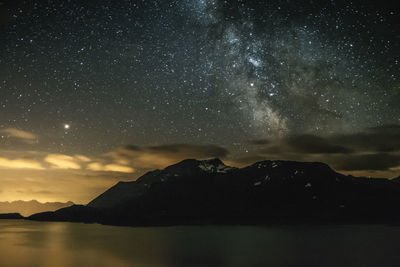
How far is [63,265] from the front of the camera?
54688 mm

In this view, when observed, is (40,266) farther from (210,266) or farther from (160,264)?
(210,266)

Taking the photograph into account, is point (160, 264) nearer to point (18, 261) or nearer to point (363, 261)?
point (18, 261)

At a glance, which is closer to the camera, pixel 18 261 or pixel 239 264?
pixel 239 264

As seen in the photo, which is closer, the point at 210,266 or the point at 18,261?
the point at 210,266

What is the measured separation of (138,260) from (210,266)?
15.4m

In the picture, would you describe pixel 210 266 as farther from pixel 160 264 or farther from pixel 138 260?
pixel 138 260

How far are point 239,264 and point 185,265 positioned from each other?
28.9 feet

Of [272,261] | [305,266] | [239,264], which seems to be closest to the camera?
[305,266]

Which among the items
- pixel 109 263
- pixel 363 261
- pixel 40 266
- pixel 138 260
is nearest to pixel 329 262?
pixel 363 261

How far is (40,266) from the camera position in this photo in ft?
172

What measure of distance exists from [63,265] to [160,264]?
16.4m

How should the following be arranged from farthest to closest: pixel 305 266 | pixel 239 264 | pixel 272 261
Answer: pixel 272 261 → pixel 239 264 → pixel 305 266

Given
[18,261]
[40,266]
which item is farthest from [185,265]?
[18,261]

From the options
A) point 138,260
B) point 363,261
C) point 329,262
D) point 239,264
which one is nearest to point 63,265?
point 138,260
